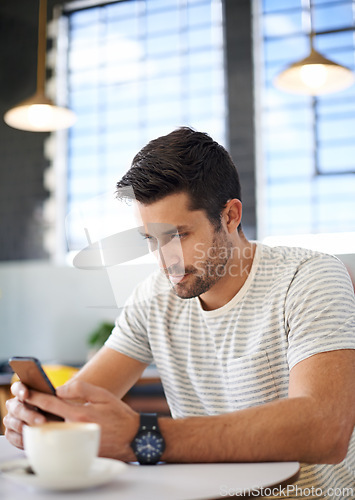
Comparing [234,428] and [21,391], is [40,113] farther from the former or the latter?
[234,428]

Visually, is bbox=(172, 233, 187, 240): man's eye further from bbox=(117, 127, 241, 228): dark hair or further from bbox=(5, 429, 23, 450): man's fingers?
bbox=(5, 429, 23, 450): man's fingers

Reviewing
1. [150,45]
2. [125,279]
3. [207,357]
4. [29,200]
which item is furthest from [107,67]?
[207,357]

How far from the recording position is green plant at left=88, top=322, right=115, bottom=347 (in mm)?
4148


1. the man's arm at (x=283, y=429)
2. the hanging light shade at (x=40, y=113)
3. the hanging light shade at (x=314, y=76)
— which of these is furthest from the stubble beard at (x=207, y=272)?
the hanging light shade at (x=40, y=113)

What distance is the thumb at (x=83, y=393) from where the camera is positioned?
0.87m

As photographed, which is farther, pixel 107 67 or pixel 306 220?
pixel 107 67

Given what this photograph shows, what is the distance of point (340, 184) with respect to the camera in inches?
167

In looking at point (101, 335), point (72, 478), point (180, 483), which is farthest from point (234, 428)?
point (101, 335)

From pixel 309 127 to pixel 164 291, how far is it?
130 inches

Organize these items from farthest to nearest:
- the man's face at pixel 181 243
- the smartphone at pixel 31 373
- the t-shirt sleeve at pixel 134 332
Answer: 1. the t-shirt sleeve at pixel 134 332
2. the man's face at pixel 181 243
3. the smartphone at pixel 31 373

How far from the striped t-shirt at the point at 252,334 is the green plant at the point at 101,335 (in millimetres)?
2765

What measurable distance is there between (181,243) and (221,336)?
23 centimetres

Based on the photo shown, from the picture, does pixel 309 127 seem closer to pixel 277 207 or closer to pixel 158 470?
pixel 277 207

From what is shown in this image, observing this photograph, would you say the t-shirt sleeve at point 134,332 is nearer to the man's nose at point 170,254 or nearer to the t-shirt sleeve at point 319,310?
the man's nose at point 170,254
